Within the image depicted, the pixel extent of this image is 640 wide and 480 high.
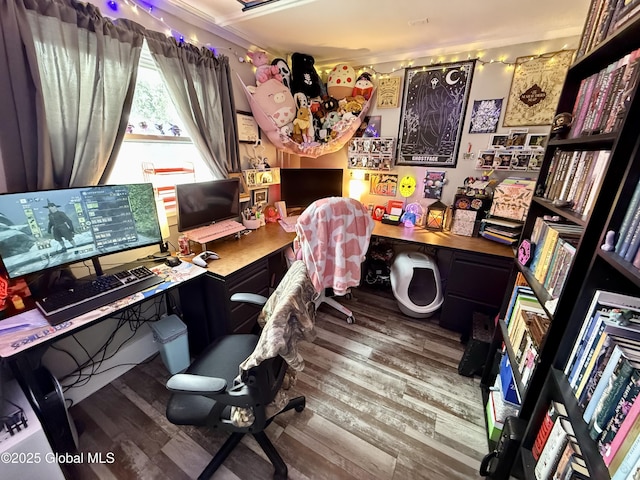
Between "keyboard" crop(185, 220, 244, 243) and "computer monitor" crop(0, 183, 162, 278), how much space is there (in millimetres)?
251

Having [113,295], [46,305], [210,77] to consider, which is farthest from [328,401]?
[210,77]

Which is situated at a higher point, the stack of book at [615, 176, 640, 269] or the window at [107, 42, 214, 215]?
the window at [107, 42, 214, 215]

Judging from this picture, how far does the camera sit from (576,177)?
3.30ft

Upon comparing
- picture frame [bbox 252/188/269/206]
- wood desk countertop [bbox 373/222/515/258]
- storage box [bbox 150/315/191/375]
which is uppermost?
picture frame [bbox 252/188/269/206]

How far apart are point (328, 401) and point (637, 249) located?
1530mm

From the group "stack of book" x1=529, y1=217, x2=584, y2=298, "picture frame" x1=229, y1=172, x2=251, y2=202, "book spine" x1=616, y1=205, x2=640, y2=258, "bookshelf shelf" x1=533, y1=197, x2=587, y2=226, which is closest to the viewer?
"book spine" x1=616, y1=205, x2=640, y2=258

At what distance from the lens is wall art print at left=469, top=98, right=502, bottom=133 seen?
212cm

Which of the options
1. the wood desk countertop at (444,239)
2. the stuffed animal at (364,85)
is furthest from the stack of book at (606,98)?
the stuffed animal at (364,85)

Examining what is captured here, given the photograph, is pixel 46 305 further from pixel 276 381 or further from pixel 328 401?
pixel 328 401

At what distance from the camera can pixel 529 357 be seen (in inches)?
42.6

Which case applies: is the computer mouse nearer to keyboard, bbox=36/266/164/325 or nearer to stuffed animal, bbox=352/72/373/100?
keyboard, bbox=36/266/164/325

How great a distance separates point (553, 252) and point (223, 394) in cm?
143

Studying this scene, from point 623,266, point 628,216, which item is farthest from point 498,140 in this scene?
point 623,266

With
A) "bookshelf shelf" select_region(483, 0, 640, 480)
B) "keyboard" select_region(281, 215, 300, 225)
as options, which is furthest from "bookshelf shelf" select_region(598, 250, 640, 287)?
"keyboard" select_region(281, 215, 300, 225)
